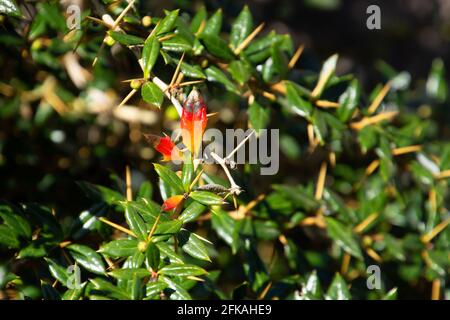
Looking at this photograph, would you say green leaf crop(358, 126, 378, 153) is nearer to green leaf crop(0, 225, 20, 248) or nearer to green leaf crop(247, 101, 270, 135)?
green leaf crop(247, 101, 270, 135)

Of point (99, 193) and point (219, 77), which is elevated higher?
point (219, 77)

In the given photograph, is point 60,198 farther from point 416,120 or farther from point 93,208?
point 416,120

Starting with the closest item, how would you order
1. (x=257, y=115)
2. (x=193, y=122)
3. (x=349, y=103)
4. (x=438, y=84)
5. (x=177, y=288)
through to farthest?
(x=193, y=122)
(x=177, y=288)
(x=257, y=115)
(x=349, y=103)
(x=438, y=84)

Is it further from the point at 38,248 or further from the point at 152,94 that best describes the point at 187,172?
the point at 38,248

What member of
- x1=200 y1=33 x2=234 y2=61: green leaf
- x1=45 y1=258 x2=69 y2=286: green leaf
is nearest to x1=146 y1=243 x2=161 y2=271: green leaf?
x1=45 y1=258 x2=69 y2=286: green leaf

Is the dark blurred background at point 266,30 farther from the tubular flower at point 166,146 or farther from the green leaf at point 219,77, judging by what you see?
the tubular flower at point 166,146

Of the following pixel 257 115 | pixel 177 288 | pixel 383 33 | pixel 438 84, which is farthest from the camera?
pixel 383 33

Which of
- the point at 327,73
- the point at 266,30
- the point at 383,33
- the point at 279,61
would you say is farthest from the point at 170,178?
the point at 383,33
